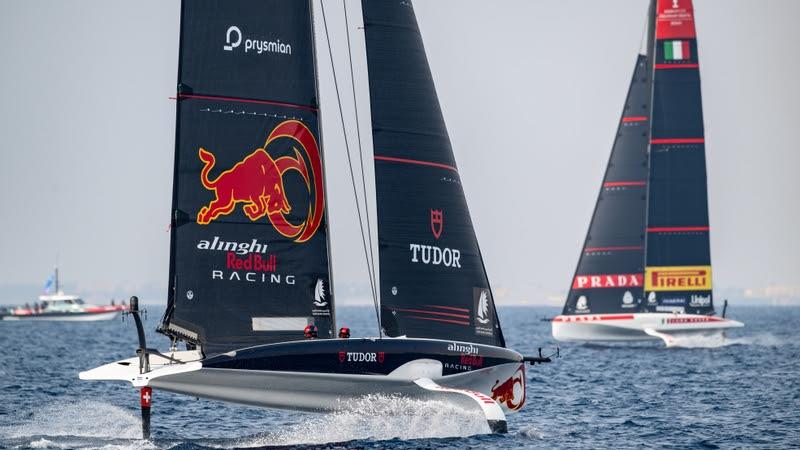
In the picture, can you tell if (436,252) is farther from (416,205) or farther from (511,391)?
(511,391)

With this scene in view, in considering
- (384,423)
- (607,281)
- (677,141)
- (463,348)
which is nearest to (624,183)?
(677,141)

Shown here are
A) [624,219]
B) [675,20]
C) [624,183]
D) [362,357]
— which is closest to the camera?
[362,357]

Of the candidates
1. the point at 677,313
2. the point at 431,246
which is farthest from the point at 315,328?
the point at 677,313

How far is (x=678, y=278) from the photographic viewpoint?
53.4 m

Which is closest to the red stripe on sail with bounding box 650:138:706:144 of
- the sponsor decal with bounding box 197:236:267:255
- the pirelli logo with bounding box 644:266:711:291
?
the pirelli logo with bounding box 644:266:711:291

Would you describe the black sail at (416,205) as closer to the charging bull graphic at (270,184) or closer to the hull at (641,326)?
the charging bull graphic at (270,184)

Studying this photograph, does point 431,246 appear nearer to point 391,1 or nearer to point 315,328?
point 315,328

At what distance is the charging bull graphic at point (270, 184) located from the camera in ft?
74.8

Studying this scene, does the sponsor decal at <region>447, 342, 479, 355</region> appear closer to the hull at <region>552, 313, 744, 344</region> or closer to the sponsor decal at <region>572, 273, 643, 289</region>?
the hull at <region>552, 313, 744, 344</region>

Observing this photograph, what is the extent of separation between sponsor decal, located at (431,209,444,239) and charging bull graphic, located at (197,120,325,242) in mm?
2244

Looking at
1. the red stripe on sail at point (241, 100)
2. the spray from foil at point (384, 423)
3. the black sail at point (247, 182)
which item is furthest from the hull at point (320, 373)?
the red stripe on sail at point (241, 100)

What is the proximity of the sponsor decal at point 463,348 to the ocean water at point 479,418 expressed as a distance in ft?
3.67

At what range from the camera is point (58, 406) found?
29688 mm

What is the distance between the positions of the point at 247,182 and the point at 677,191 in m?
33.1
